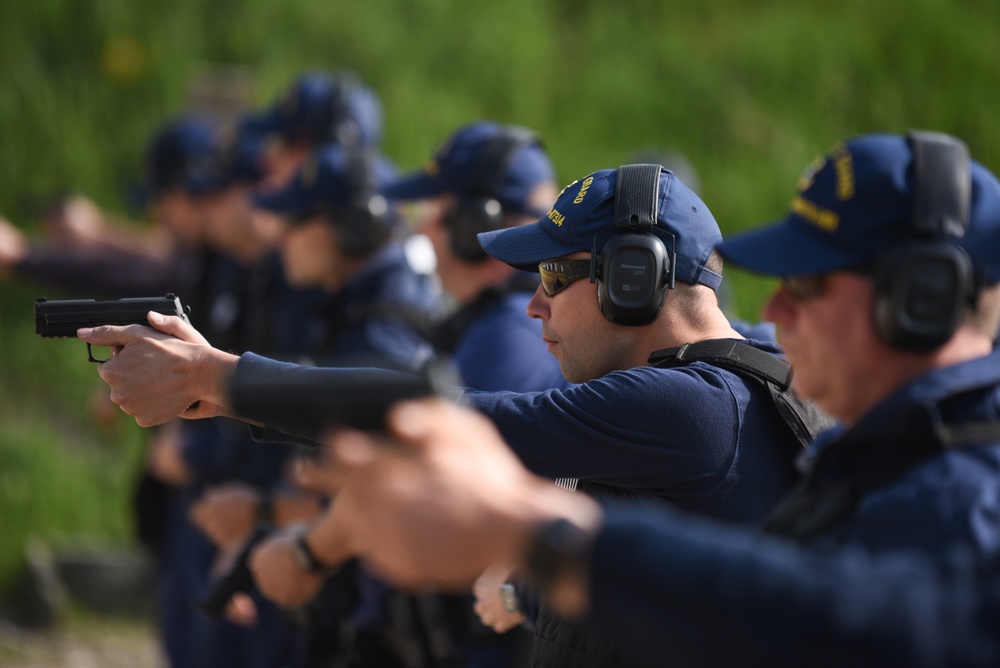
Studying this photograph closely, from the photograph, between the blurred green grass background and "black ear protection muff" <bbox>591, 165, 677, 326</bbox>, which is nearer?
"black ear protection muff" <bbox>591, 165, 677, 326</bbox>

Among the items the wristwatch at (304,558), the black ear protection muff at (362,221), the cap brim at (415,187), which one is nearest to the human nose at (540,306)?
the wristwatch at (304,558)

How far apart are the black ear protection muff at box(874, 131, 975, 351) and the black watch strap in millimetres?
561

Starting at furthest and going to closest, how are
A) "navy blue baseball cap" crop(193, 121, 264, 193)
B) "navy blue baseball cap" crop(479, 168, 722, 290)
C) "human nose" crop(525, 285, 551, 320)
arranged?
"navy blue baseball cap" crop(193, 121, 264, 193) → "human nose" crop(525, 285, 551, 320) → "navy blue baseball cap" crop(479, 168, 722, 290)

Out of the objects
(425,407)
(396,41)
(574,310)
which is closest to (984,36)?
Answer: (396,41)

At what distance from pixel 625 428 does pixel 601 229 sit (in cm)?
52

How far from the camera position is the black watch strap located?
151 centimetres

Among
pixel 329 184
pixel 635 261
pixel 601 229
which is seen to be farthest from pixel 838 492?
pixel 329 184

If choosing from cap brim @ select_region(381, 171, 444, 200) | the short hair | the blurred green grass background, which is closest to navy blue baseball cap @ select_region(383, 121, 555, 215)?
cap brim @ select_region(381, 171, 444, 200)

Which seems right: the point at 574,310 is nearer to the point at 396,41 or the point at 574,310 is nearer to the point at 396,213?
Answer: the point at 396,213

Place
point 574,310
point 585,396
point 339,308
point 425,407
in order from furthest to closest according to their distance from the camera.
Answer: point 339,308
point 574,310
point 585,396
point 425,407

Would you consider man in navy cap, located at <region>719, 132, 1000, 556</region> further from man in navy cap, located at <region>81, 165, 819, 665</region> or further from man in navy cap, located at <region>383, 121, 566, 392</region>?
man in navy cap, located at <region>383, 121, 566, 392</region>

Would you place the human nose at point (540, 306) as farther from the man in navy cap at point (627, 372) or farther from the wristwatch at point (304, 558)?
the wristwatch at point (304, 558)

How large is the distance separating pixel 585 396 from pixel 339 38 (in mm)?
7860

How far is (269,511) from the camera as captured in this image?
16.6 ft
